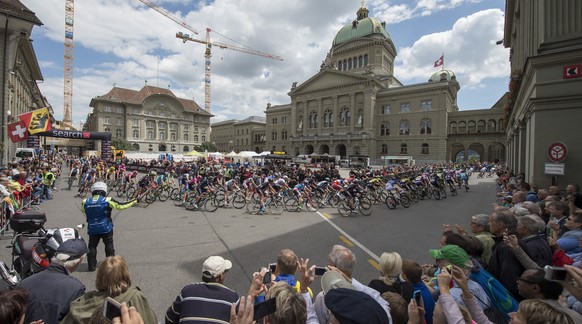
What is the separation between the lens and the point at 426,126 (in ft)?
183

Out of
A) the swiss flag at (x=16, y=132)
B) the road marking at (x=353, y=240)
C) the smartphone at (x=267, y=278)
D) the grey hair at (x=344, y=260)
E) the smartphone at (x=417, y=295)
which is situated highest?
the swiss flag at (x=16, y=132)

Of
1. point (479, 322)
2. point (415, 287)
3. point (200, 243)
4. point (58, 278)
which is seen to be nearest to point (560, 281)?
point (479, 322)

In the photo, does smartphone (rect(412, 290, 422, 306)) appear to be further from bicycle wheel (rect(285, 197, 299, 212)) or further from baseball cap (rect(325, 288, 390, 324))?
bicycle wheel (rect(285, 197, 299, 212))

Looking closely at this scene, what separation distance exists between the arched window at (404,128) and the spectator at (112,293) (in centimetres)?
6245

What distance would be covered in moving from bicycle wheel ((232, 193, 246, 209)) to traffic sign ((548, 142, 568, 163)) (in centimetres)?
1130

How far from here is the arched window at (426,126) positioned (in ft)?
182

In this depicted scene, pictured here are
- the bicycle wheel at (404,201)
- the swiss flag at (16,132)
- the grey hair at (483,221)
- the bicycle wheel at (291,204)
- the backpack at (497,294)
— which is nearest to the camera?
the backpack at (497,294)

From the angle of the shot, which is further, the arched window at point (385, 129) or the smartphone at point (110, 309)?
the arched window at point (385, 129)

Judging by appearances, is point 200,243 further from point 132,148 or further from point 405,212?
point 132,148

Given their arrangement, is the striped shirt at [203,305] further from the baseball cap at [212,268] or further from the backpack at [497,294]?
the backpack at [497,294]

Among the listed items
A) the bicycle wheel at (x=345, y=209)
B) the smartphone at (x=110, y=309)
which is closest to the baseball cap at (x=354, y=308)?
the smartphone at (x=110, y=309)

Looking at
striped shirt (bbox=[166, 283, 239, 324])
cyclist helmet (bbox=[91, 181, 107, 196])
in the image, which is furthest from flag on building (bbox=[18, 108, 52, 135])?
striped shirt (bbox=[166, 283, 239, 324])

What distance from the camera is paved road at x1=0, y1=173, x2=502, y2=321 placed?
5203 mm

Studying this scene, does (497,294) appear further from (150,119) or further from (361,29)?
(150,119)
